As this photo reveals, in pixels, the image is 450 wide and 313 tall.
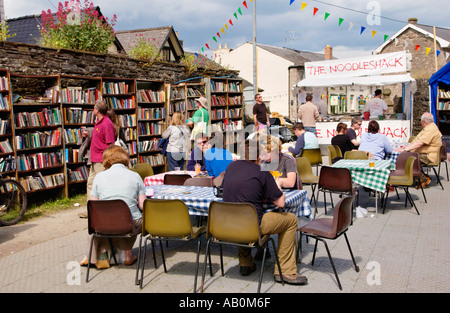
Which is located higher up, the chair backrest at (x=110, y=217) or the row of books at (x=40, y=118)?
the row of books at (x=40, y=118)

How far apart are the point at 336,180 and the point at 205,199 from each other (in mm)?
2643

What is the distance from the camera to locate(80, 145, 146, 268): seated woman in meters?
4.42

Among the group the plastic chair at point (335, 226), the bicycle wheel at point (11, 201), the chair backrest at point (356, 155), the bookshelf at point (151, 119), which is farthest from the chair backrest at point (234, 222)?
the bookshelf at point (151, 119)

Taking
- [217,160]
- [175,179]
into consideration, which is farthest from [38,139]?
[217,160]

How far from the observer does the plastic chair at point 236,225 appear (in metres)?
3.81

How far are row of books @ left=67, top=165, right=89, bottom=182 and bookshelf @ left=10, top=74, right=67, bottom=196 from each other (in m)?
0.15

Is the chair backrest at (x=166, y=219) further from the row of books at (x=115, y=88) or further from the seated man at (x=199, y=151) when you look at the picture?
the row of books at (x=115, y=88)

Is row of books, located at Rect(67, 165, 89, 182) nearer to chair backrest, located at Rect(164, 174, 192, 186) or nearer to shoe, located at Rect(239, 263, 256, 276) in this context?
chair backrest, located at Rect(164, 174, 192, 186)

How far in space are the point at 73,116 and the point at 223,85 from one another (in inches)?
250

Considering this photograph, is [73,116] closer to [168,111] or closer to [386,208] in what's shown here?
[168,111]

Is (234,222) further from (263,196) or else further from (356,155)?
(356,155)

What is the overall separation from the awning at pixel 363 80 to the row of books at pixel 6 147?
33.7 ft

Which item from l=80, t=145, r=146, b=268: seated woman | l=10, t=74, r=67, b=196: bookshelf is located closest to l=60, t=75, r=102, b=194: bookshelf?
l=10, t=74, r=67, b=196: bookshelf
